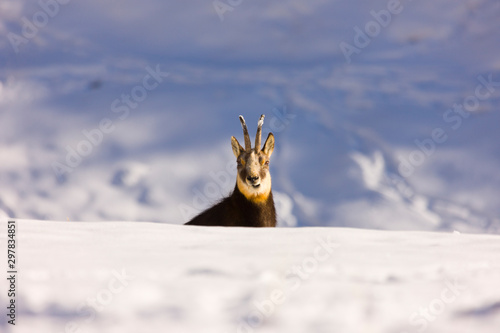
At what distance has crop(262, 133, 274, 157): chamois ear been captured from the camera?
31.1ft

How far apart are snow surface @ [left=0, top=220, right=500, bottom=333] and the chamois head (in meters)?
5.92

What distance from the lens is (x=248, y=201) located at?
881cm

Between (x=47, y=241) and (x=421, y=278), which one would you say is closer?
(x=421, y=278)

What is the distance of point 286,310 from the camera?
2.21m

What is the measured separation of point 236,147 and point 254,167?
2.87 feet

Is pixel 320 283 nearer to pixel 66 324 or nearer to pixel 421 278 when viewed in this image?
pixel 421 278

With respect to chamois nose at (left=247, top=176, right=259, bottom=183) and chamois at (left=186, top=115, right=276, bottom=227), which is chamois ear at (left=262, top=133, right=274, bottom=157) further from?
chamois nose at (left=247, top=176, right=259, bottom=183)

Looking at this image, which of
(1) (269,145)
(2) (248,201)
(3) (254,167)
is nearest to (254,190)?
(2) (248,201)

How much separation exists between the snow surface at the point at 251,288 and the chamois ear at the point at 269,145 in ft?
21.8

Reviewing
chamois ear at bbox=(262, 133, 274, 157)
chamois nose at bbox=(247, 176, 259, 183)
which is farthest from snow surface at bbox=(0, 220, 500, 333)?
chamois ear at bbox=(262, 133, 274, 157)

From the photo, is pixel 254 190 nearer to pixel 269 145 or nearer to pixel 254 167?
pixel 254 167

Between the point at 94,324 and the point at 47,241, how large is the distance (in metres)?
0.95

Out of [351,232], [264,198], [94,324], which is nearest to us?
[94,324]

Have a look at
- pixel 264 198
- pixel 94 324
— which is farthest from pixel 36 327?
pixel 264 198
